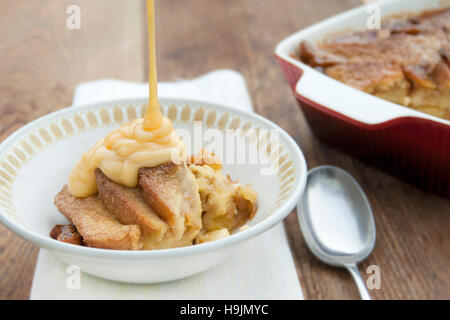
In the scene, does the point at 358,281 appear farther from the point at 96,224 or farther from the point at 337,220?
the point at 96,224

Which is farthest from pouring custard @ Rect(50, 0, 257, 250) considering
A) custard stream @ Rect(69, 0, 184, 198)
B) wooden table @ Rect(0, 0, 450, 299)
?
wooden table @ Rect(0, 0, 450, 299)

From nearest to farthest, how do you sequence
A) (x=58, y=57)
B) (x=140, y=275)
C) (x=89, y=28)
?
(x=140, y=275) < (x=58, y=57) < (x=89, y=28)

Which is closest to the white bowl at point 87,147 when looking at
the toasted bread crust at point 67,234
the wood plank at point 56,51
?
the toasted bread crust at point 67,234

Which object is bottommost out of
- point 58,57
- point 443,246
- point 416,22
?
point 443,246

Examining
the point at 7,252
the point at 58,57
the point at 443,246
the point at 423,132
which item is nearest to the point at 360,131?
the point at 423,132

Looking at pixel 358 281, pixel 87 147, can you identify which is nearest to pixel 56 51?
pixel 87 147

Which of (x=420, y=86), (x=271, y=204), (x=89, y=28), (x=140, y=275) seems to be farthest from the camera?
(x=89, y=28)

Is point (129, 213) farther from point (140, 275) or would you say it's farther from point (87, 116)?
point (87, 116)

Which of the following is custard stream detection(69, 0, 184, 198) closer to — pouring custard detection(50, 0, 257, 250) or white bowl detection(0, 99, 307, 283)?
pouring custard detection(50, 0, 257, 250)
